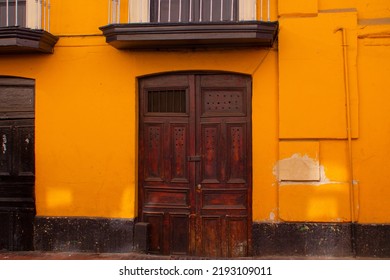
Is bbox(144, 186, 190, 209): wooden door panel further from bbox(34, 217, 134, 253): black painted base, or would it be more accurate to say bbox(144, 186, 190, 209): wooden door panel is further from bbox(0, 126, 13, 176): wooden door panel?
bbox(0, 126, 13, 176): wooden door panel

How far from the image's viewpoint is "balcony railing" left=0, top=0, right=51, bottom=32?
7.93 m

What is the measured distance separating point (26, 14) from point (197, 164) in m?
3.63

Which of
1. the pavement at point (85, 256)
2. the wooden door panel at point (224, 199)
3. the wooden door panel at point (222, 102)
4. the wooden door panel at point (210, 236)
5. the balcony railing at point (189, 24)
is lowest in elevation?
the pavement at point (85, 256)

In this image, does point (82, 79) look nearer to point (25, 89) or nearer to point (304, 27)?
point (25, 89)

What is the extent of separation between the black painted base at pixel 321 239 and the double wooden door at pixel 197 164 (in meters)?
0.32

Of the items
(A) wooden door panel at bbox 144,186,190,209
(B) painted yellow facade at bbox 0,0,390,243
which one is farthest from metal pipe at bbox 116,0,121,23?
(A) wooden door panel at bbox 144,186,190,209

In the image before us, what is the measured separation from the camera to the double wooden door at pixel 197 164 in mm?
7680

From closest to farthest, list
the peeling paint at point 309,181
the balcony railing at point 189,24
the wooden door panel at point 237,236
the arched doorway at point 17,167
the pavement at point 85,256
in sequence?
the balcony railing at point 189,24 < the peeling paint at point 309,181 < the pavement at point 85,256 < the wooden door panel at point 237,236 < the arched doorway at point 17,167

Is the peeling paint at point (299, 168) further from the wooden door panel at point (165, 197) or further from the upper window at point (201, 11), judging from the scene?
the upper window at point (201, 11)

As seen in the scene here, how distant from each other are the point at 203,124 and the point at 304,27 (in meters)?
2.10

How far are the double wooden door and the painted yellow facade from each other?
0.68 ft

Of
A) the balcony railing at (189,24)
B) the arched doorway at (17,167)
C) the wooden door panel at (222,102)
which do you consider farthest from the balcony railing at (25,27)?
the wooden door panel at (222,102)

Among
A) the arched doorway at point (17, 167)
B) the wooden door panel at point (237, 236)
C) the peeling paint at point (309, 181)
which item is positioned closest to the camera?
the peeling paint at point (309, 181)

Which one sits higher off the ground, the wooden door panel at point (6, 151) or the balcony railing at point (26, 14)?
the balcony railing at point (26, 14)
